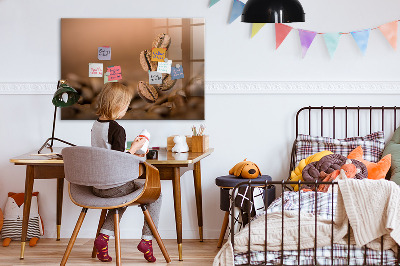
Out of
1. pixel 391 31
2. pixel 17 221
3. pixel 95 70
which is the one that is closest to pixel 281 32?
pixel 391 31

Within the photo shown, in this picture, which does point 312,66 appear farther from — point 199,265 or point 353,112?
point 199,265

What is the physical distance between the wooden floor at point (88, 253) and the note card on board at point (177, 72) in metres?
1.18

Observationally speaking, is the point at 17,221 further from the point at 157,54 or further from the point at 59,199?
the point at 157,54

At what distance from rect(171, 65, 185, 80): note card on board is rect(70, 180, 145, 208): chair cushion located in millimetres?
1198

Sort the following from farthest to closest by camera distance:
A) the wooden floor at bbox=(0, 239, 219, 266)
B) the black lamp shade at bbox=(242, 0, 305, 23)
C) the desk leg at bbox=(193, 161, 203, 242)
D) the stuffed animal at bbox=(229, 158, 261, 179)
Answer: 1. the desk leg at bbox=(193, 161, 203, 242)
2. the stuffed animal at bbox=(229, 158, 261, 179)
3. the wooden floor at bbox=(0, 239, 219, 266)
4. the black lamp shade at bbox=(242, 0, 305, 23)

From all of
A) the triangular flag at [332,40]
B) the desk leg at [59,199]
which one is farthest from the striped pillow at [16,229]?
the triangular flag at [332,40]

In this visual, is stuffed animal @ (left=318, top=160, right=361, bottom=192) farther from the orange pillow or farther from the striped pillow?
the striped pillow

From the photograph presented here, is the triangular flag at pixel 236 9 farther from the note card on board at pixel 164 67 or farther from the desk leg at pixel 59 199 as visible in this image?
the desk leg at pixel 59 199

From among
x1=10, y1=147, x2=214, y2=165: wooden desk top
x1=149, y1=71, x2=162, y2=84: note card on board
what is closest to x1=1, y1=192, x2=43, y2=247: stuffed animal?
x1=10, y1=147, x2=214, y2=165: wooden desk top

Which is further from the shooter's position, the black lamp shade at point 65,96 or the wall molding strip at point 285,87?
the wall molding strip at point 285,87

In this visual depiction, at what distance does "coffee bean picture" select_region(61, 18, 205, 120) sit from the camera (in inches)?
176

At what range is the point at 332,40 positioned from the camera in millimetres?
Answer: 4383

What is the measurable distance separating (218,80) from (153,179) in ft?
3.85

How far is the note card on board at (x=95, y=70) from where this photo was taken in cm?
448
